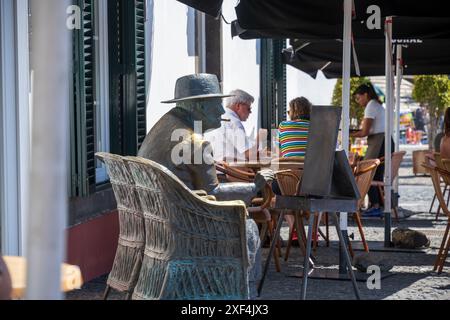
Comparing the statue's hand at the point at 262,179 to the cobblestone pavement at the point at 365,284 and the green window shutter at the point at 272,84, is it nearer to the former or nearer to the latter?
the cobblestone pavement at the point at 365,284

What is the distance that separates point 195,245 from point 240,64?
8.74 m

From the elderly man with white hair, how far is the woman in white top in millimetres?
3217

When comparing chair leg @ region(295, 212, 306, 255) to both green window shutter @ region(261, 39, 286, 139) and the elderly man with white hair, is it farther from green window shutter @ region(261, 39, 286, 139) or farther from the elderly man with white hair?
green window shutter @ region(261, 39, 286, 139)

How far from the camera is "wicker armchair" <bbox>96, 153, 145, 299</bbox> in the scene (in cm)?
533

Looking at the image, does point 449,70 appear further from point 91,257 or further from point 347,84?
point 91,257

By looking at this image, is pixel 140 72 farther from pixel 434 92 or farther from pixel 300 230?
pixel 434 92

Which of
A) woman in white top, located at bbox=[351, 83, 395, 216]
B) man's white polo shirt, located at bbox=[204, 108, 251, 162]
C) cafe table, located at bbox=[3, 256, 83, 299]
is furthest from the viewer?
woman in white top, located at bbox=[351, 83, 395, 216]

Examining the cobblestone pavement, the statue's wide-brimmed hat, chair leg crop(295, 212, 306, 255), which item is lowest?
the cobblestone pavement

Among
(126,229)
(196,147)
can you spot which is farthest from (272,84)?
(126,229)

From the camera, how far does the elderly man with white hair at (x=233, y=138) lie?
9159 mm

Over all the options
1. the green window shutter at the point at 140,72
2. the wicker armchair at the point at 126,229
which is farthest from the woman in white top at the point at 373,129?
the wicker armchair at the point at 126,229

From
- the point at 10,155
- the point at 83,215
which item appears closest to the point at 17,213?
the point at 10,155

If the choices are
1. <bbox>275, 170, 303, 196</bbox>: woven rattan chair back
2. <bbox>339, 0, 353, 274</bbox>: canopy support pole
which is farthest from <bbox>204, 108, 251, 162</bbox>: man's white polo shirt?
<bbox>339, 0, 353, 274</bbox>: canopy support pole

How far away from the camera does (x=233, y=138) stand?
31.1 feet
